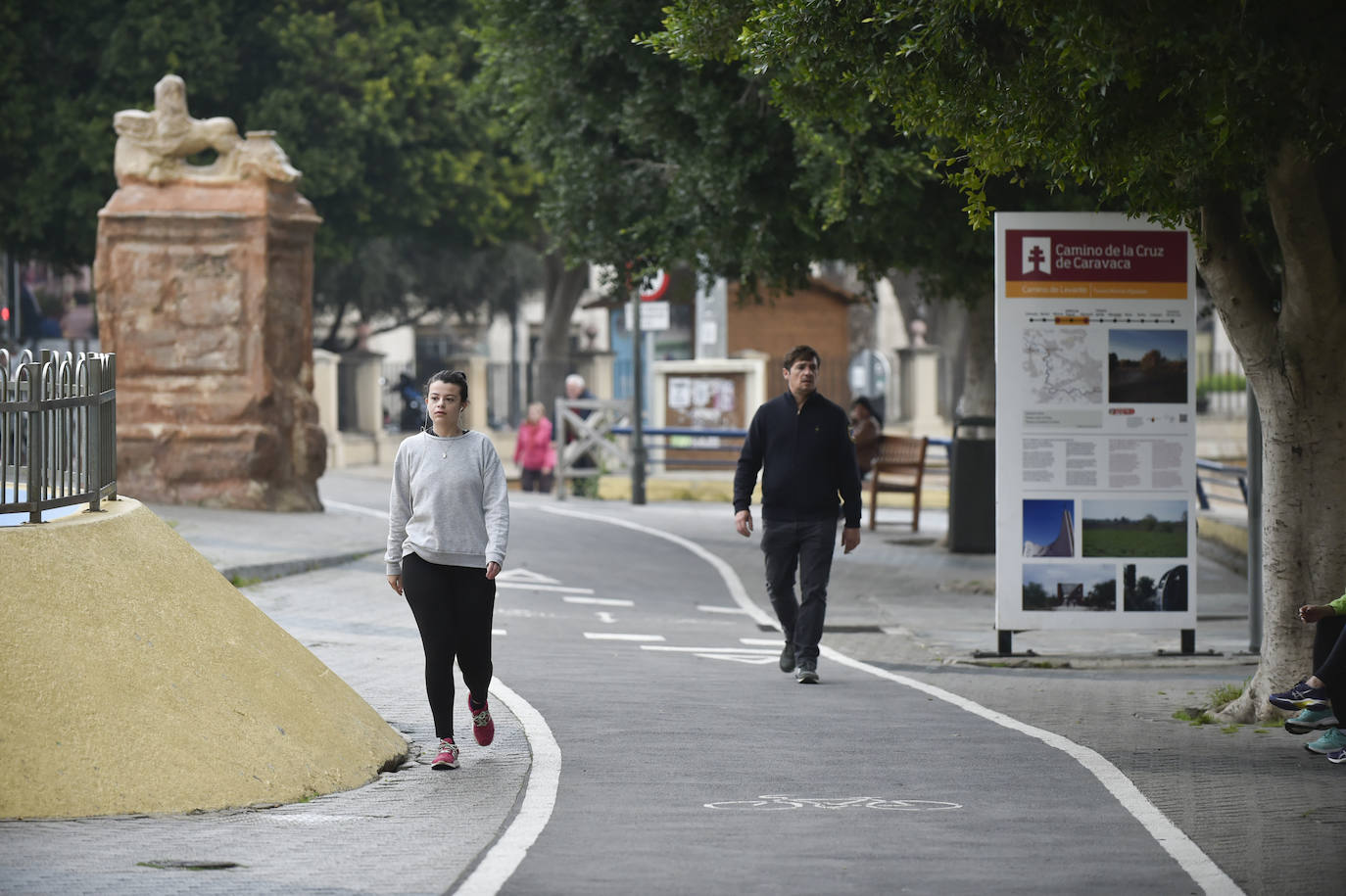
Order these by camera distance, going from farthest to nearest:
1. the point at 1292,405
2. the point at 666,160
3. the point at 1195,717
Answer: the point at 666,160, the point at 1195,717, the point at 1292,405

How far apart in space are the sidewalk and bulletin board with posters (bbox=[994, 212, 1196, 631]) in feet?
1.64

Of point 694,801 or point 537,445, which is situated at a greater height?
point 537,445

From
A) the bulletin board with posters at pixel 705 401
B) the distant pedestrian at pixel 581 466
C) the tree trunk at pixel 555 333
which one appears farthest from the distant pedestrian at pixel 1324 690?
the tree trunk at pixel 555 333

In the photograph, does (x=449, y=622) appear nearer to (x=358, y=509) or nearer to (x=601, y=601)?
(x=601, y=601)

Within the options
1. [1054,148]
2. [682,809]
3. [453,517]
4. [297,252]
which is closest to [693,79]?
[297,252]

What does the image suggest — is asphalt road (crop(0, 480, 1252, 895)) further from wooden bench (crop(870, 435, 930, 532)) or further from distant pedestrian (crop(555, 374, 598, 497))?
distant pedestrian (crop(555, 374, 598, 497))

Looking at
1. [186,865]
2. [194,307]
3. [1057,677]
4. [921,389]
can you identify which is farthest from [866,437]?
[921,389]

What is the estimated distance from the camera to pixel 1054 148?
9.01m

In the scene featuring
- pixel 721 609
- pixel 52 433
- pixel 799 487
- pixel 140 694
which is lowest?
pixel 721 609

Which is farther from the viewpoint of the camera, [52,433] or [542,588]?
[542,588]

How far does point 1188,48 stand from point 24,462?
5.00m

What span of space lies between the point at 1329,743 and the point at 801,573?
3720 mm

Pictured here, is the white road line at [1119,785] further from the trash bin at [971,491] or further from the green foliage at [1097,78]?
the trash bin at [971,491]

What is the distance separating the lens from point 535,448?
3123 cm
